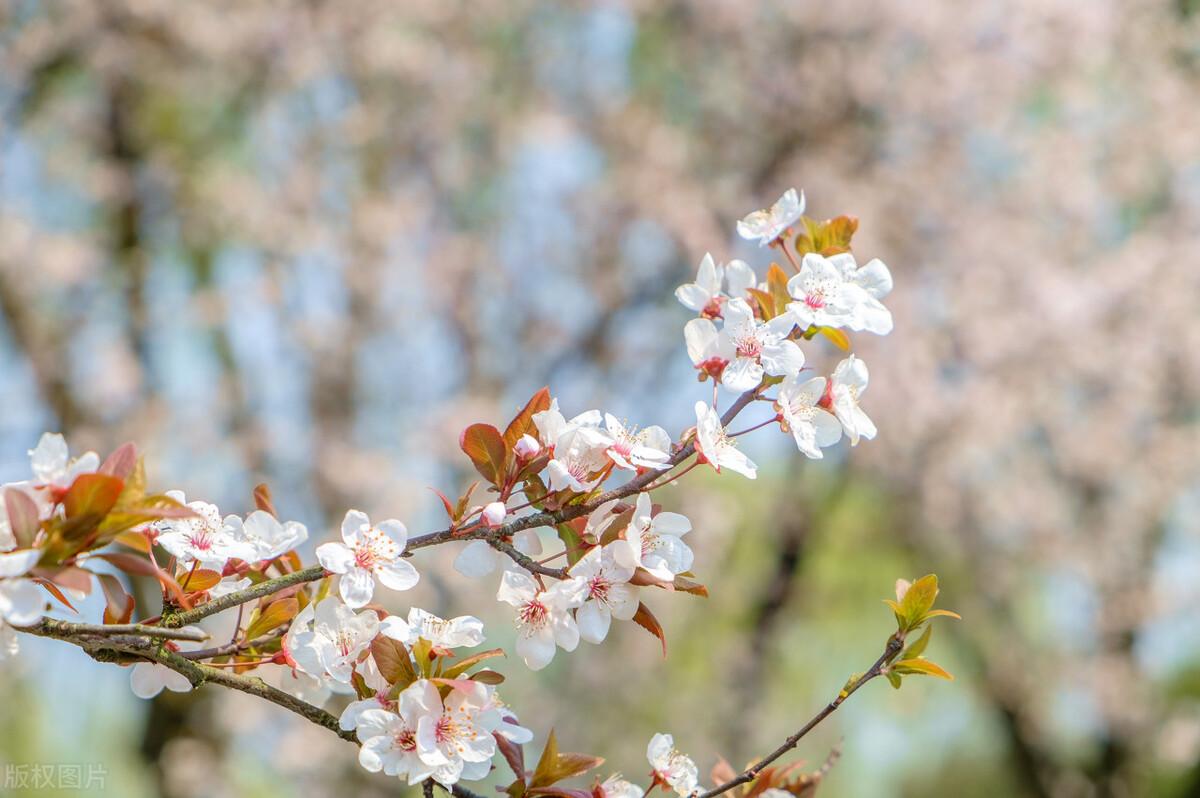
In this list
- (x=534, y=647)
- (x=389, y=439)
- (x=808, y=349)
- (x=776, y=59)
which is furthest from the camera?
(x=389, y=439)

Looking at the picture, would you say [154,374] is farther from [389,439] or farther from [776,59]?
[776,59]

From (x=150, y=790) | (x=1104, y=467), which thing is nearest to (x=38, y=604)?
(x=150, y=790)

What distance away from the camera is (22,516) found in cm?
68

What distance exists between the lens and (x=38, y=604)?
2.15 ft

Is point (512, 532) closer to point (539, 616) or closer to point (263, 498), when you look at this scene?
point (539, 616)

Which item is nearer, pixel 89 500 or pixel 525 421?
pixel 89 500

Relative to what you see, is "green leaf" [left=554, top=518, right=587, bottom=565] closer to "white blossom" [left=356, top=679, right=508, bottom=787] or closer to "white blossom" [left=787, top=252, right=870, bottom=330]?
"white blossom" [left=356, top=679, right=508, bottom=787]

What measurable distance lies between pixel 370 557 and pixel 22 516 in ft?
0.84

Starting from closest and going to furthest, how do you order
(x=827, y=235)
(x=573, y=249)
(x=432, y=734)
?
(x=432, y=734)
(x=827, y=235)
(x=573, y=249)

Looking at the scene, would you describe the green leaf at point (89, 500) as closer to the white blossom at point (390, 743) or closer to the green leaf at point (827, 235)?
the white blossom at point (390, 743)

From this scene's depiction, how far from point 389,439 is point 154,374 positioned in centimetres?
122

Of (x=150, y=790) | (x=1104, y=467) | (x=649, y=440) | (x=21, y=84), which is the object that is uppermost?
(x=1104, y=467)

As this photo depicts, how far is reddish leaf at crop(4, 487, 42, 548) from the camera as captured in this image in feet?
2.20

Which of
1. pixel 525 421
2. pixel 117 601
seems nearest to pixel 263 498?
pixel 117 601
